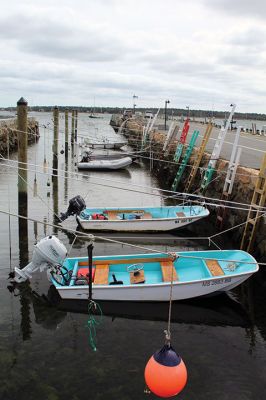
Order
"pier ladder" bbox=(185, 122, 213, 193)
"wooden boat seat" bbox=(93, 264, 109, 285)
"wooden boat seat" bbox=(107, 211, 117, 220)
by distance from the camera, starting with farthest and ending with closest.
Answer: "pier ladder" bbox=(185, 122, 213, 193) < "wooden boat seat" bbox=(107, 211, 117, 220) < "wooden boat seat" bbox=(93, 264, 109, 285)

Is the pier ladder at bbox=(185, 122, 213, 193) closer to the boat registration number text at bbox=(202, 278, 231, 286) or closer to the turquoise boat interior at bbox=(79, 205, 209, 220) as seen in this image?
the turquoise boat interior at bbox=(79, 205, 209, 220)

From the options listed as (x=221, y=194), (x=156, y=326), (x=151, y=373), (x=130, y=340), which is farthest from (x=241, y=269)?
(x=221, y=194)

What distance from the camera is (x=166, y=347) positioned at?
568 centimetres

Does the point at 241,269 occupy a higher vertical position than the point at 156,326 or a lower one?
higher

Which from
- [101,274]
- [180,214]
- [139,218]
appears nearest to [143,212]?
[139,218]

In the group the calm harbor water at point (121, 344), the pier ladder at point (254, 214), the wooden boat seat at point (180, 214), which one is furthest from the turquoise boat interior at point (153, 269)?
the wooden boat seat at point (180, 214)

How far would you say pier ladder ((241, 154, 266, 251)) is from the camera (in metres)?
14.0

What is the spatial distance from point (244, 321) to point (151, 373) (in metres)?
5.75

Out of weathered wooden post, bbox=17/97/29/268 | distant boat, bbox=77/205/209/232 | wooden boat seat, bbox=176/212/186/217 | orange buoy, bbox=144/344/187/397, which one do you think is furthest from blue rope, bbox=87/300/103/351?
wooden boat seat, bbox=176/212/186/217

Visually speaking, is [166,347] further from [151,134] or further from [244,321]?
[151,134]

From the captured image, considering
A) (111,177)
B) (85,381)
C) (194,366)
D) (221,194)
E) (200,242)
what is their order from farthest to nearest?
(111,177) < (221,194) < (200,242) < (194,366) < (85,381)

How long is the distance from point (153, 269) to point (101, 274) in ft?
5.88

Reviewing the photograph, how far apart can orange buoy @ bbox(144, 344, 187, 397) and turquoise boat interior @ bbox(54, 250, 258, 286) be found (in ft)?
16.9

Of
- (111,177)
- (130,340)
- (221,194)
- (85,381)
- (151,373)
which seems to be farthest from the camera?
(111,177)
